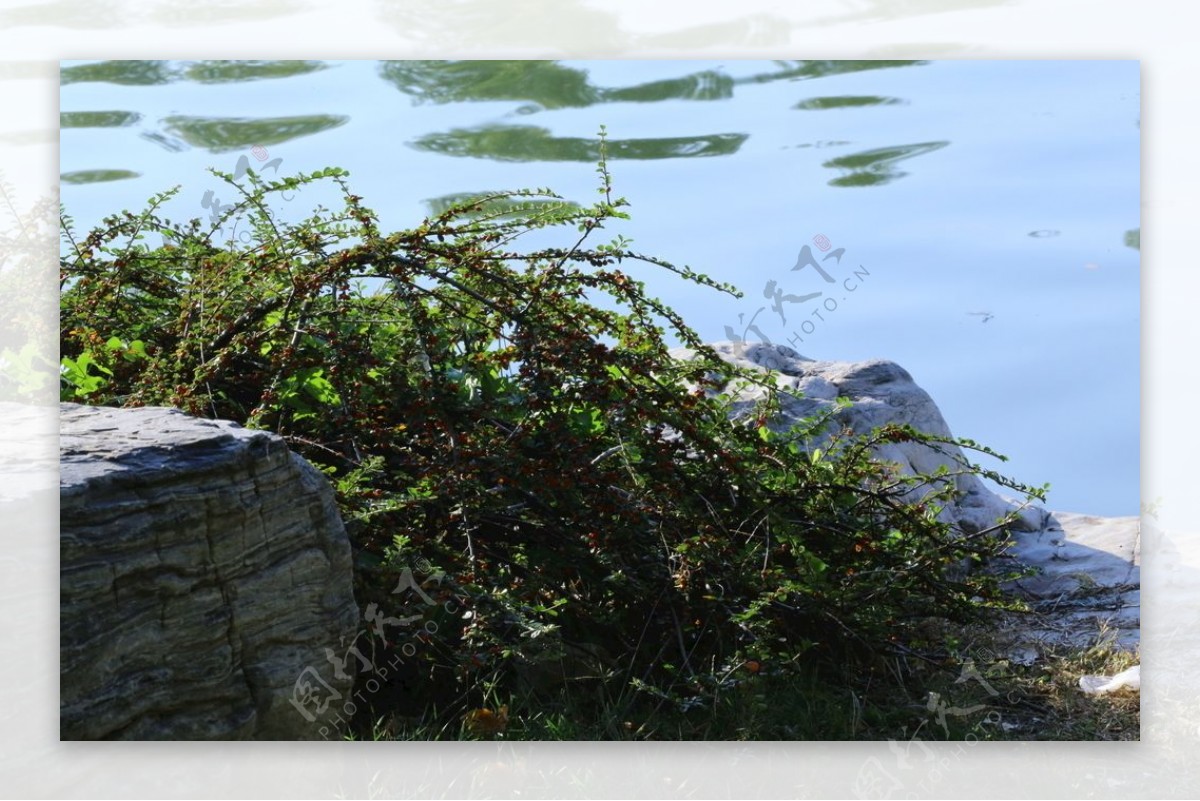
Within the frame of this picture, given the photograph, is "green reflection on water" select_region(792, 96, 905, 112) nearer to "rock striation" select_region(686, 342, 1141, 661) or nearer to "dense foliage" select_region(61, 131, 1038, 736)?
"dense foliage" select_region(61, 131, 1038, 736)

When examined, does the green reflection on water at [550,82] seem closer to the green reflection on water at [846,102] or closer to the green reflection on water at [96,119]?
the green reflection on water at [846,102]

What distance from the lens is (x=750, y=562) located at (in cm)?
288

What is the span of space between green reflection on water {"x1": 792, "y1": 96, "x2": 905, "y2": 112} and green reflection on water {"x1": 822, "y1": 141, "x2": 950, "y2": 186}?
0.10m

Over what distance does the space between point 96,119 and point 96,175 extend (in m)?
0.13

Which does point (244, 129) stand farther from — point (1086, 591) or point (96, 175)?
point (1086, 591)

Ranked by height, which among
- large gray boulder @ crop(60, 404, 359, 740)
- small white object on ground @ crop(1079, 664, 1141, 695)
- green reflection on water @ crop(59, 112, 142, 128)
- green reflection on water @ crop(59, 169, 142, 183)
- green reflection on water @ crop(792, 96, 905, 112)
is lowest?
small white object on ground @ crop(1079, 664, 1141, 695)

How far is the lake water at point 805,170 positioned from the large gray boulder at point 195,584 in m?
0.77

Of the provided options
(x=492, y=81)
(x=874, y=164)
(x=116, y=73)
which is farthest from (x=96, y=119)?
(x=874, y=164)

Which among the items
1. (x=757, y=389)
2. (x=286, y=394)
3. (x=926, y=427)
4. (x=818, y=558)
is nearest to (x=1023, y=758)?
(x=818, y=558)

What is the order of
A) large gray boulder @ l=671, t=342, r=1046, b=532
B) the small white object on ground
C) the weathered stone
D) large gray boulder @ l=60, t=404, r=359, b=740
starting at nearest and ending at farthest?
large gray boulder @ l=60, t=404, r=359, b=740
the small white object on ground
the weathered stone
large gray boulder @ l=671, t=342, r=1046, b=532

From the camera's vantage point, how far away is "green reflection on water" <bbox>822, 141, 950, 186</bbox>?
297 cm

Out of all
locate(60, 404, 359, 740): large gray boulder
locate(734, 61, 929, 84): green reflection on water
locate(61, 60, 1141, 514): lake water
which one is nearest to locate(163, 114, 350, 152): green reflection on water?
locate(61, 60, 1141, 514): lake water

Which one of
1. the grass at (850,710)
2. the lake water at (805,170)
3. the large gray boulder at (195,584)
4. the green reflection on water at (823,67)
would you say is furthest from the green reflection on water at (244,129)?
the grass at (850,710)

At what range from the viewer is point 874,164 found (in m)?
2.97
